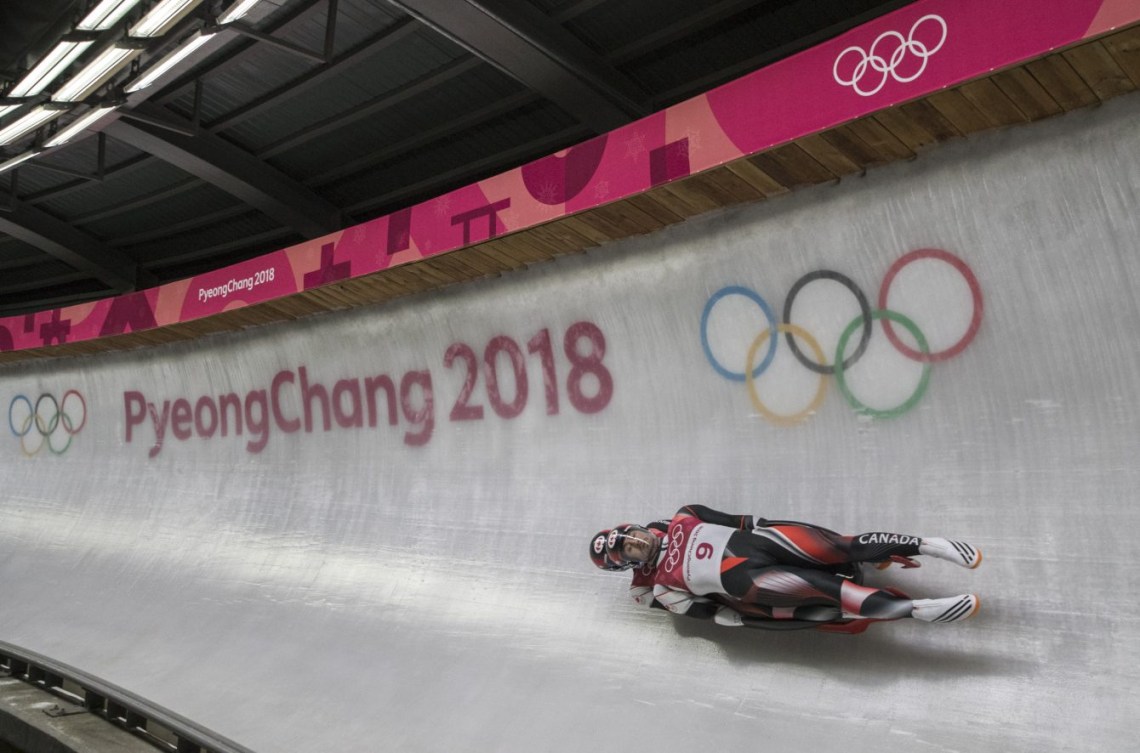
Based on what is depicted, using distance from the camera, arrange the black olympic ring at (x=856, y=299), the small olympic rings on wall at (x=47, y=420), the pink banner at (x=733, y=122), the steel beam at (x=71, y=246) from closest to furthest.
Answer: the pink banner at (x=733, y=122)
the black olympic ring at (x=856, y=299)
the small olympic rings on wall at (x=47, y=420)
the steel beam at (x=71, y=246)

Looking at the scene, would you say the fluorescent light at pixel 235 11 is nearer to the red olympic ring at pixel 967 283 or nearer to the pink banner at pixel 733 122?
the pink banner at pixel 733 122

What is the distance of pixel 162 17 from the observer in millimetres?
4496

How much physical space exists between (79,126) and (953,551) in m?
5.96

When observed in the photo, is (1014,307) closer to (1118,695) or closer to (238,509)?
(1118,695)

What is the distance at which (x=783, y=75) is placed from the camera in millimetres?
3346

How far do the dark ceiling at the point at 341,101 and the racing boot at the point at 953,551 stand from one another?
11.8 ft

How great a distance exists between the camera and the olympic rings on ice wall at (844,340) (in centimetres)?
324

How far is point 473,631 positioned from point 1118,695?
294 centimetres

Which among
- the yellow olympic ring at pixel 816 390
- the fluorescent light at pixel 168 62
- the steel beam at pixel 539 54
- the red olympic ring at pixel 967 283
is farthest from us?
the steel beam at pixel 539 54

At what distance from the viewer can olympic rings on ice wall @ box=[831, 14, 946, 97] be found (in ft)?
9.52

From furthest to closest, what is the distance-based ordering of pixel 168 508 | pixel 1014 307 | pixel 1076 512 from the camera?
pixel 168 508 < pixel 1014 307 < pixel 1076 512

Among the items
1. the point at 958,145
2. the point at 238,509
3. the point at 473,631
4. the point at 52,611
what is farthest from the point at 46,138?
the point at 958,145

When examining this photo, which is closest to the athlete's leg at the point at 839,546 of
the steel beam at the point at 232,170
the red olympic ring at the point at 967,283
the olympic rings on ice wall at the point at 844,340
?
the olympic rings on ice wall at the point at 844,340

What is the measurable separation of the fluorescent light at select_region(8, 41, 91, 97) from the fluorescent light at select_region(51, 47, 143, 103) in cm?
8
